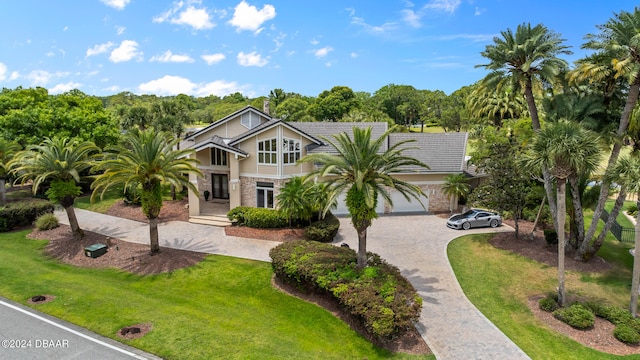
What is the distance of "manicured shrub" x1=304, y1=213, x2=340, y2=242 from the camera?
22109mm

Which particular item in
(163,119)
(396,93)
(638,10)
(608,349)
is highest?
(396,93)

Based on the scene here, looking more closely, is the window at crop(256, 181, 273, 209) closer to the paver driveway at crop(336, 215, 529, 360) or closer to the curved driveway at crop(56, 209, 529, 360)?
the curved driveway at crop(56, 209, 529, 360)

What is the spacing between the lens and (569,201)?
66.2ft

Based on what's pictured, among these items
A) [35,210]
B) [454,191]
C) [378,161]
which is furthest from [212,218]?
[454,191]

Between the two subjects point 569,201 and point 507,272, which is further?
point 569,201

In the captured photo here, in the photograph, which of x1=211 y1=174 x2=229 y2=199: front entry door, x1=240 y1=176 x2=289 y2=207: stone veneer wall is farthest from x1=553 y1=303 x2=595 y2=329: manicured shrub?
x1=211 y1=174 x2=229 y2=199: front entry door

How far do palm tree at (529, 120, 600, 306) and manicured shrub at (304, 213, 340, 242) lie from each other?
1168 cm

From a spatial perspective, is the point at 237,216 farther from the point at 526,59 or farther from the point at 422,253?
the point at 526,59

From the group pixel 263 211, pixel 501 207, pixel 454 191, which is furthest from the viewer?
pixel 454 191

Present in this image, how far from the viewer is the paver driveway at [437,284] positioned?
12414mm

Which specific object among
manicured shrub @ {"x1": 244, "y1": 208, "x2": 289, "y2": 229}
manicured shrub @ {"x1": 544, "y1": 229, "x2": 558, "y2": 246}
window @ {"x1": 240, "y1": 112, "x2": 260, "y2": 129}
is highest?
window @ {"x1": 240, "y1": 112, "x2": 260, "y2": 129}

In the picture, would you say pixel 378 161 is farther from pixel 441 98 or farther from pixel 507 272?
pixel 441 98

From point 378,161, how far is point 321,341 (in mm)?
7416

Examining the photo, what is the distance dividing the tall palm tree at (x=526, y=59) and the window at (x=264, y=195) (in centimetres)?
1594
